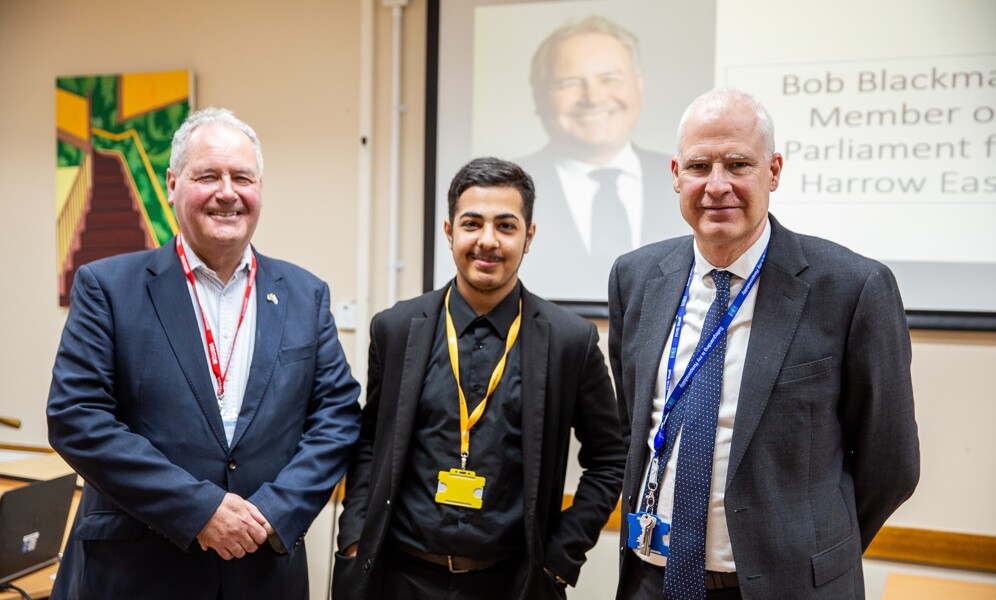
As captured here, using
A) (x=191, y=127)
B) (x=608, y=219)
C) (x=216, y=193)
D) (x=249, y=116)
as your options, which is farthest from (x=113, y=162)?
(x=608, y=219)

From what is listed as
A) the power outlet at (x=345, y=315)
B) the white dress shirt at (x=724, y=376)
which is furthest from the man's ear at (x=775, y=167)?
the power outlet at (x=345, y=315)

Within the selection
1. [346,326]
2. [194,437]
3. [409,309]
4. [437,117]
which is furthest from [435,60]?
[194,437]

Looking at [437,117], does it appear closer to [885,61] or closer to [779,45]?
[779,45]

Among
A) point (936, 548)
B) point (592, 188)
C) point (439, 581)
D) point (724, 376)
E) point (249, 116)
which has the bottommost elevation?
point (936, 548)

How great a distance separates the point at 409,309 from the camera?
229 cm

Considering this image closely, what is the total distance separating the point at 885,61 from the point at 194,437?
8.32 ft

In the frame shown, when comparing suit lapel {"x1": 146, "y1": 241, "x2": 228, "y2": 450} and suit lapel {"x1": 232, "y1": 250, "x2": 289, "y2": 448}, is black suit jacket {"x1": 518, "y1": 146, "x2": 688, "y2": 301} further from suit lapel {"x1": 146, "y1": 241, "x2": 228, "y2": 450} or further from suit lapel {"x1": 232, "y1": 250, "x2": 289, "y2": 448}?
suit lapel {"x1": 146, "y1": 241, "x2": 228, "y2": 450}

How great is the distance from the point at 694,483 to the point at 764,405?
22cm

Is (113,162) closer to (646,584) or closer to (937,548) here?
(646,584)

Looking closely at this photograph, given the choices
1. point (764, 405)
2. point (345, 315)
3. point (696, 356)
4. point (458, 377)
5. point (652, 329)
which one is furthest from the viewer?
point (345, 315)

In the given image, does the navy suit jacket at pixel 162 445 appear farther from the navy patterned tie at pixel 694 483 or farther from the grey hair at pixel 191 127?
the navy patterned tie at pixel 694 483

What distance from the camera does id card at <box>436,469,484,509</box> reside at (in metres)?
2.05

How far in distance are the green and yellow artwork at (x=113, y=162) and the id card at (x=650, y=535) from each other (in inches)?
113

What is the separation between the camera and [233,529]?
74.4 inches
